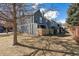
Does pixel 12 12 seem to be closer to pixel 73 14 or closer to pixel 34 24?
pixel 34 24

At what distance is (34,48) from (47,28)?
29cm

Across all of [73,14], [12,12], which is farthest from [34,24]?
[73,14]

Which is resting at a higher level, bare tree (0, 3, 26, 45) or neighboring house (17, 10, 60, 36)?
bare tree (0, 3, 26, 45)

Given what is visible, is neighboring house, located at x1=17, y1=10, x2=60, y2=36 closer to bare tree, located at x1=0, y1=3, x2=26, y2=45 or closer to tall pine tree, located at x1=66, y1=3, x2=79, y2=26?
bare tree, located at x1=0, y1=3, x2=26, y2=45

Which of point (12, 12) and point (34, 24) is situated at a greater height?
point (12, 12)

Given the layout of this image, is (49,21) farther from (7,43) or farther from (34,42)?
(7,43)

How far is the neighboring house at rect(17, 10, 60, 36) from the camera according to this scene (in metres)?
2.54

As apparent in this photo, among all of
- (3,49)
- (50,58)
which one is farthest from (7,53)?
(50,58)

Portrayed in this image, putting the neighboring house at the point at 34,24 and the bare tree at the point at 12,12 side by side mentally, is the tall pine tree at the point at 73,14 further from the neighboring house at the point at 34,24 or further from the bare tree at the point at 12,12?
the bare tree at the point at 12,12

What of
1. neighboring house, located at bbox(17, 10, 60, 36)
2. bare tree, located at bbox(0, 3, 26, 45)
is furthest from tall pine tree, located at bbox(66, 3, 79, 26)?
bare tree, located at bbox(0, 3, 26, 45)

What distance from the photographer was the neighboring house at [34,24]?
8.34 ft

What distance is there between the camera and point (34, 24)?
2551 mm

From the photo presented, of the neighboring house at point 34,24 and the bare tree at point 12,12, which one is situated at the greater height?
the bare tree at point 12,12

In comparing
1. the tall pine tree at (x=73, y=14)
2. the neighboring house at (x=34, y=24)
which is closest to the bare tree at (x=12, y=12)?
the neighboring house at (x=34, y=24)
